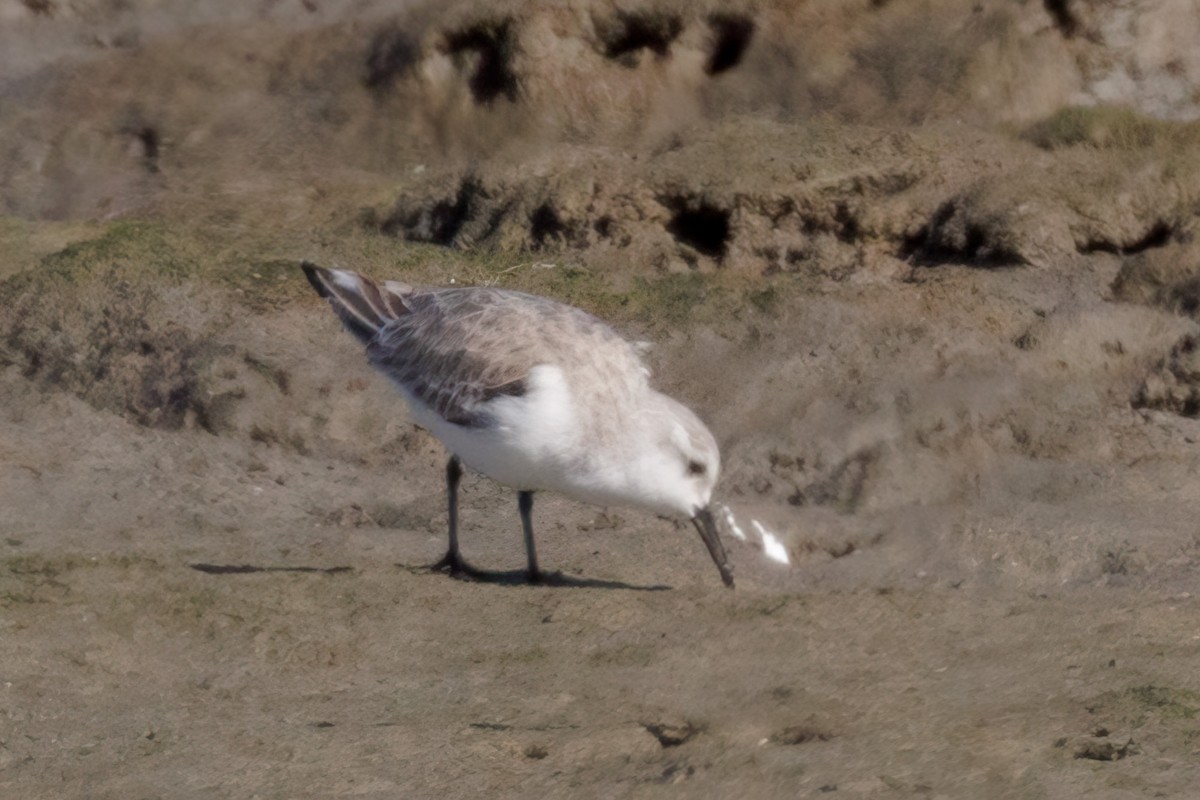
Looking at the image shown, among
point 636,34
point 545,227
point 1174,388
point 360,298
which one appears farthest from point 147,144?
point 1174,388

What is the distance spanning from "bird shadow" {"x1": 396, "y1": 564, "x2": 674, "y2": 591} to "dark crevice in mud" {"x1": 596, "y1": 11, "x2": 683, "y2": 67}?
17.4 ft

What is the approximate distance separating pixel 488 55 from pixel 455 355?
5.18 m

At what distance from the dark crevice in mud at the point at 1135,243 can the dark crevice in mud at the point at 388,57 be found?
5.31 meters

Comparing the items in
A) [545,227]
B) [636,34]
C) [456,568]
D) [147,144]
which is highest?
[636,34]

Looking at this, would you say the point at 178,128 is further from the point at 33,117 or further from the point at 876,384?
the point at 876,384

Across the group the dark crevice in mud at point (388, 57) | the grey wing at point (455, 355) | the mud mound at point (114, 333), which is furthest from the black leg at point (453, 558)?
the dark crevice in mud at point (388, 57)

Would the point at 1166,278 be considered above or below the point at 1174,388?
above

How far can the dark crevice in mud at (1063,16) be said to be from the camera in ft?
33.6

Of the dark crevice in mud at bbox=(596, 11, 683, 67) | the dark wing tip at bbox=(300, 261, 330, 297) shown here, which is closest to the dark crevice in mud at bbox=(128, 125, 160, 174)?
the dark crevice in mud at bbox=(596, 11, 683, 67)

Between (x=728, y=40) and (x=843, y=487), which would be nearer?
(x=843, y=487)

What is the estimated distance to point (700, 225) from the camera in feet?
33.4

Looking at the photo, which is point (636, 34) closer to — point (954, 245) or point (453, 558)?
point (954, 245)

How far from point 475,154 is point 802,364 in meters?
3.49

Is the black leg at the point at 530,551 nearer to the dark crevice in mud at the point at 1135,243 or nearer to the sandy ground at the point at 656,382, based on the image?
the sandy ground at the point at 656,382
